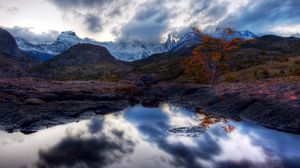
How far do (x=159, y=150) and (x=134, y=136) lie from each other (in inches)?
216

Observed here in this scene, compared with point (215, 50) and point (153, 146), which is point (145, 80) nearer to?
point (215, 50)

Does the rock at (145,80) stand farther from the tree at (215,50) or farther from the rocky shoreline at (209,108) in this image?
the rocky shoreline at (209,108)

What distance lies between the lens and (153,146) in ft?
66.1

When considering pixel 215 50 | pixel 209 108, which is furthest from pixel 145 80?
pixel 209 108

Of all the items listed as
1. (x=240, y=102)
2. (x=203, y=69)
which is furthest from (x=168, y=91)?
(x=240, y=102)

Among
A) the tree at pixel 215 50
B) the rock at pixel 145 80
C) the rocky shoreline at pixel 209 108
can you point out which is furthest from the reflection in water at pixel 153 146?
the rock at pixel 145 80

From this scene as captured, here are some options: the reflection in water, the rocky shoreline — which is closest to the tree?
the rocky shoreline

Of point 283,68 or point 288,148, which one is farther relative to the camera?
point 283,68

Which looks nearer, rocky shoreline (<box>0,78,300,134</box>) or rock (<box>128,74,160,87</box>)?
rocky shoreline (<box>0,78,300,134</box>)

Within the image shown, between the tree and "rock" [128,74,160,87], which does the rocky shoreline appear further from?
"rock" [128,74,160,87]

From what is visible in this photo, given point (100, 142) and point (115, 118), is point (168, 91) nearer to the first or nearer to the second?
point (115, 118)

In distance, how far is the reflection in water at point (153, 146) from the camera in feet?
53.5

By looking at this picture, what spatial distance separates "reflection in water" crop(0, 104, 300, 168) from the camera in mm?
16297

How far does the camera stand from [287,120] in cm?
2555
